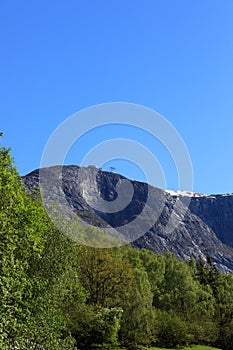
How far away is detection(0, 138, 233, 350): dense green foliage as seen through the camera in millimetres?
22844

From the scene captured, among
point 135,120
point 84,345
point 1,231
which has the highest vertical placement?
point 135,120

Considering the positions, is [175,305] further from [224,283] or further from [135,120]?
[135,120]

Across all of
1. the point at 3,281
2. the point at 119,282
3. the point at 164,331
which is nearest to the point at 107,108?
the point at 3,281

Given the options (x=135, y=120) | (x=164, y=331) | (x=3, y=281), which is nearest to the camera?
(x=3, y=281)

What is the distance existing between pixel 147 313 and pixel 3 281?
3997cm

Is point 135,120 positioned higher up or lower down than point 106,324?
higher up

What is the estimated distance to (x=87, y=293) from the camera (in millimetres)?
52156

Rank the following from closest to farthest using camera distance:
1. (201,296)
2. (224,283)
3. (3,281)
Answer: (3,281) → (201,296) → (224,283)

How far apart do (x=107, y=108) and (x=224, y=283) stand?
7258cm

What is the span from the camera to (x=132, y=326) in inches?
2157

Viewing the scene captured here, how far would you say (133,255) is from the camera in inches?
3115

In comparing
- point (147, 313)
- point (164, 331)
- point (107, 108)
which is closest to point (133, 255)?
point (164, 331)

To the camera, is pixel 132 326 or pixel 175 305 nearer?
pixel 132 326

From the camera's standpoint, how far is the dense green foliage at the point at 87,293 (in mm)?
22844
